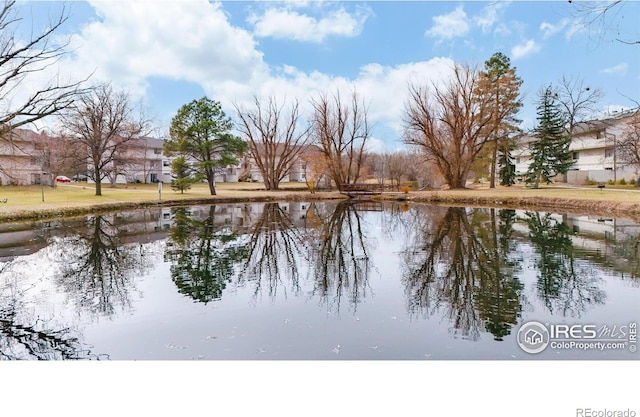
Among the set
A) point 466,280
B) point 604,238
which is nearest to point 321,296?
point 466,280

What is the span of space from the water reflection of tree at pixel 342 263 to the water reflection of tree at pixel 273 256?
42 cm

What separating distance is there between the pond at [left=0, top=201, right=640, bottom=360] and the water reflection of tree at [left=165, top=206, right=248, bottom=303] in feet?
0.13

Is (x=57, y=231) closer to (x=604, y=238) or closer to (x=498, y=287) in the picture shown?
(x=498, y=287)

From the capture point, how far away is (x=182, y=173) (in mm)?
26781

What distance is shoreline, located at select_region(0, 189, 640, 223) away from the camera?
15.4m

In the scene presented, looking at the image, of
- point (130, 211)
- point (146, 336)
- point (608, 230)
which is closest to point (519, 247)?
point (608, 230)

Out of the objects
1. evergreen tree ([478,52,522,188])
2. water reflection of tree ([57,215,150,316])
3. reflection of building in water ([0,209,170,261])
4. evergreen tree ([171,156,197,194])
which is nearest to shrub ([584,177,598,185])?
evergreen tree ([478,52,522,188])

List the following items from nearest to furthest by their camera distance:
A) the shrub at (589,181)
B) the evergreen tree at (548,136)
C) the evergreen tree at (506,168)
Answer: the evergreen tree at (548,136), the evergreen tree at (506,168), the shrub at (589,181)

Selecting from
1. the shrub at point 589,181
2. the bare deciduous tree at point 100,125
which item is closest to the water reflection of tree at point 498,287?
the bare deciduous tree at point 100,125

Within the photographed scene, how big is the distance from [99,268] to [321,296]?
4668 mm

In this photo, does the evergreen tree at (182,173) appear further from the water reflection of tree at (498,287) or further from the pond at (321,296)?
the water reflection of tree at (498,287)

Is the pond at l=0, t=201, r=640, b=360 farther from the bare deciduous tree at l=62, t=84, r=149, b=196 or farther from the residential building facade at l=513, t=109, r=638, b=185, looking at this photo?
the residential building facade at l=513, t=109, r=638, b=185

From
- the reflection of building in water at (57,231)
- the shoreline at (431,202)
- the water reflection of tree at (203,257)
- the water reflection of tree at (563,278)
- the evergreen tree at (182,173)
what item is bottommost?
the water reflection of tree at (563,278)

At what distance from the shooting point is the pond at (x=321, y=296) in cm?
Result: 423
